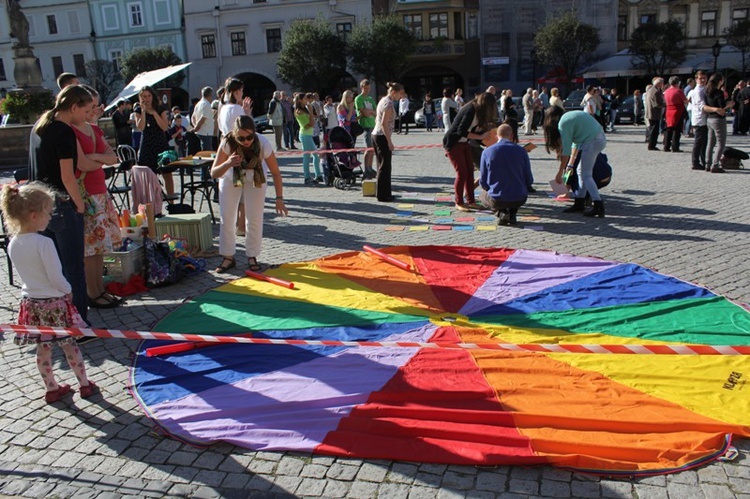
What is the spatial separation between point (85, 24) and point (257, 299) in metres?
55.1

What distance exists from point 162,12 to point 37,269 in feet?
171

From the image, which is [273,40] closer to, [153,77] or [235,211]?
[153,77]

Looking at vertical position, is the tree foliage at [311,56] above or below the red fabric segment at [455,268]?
above

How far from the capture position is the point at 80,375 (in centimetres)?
442

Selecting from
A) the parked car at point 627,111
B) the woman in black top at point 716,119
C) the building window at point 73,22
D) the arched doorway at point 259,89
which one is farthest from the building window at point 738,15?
the building window at point 73,22

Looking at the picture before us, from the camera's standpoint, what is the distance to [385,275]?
6.95 meters

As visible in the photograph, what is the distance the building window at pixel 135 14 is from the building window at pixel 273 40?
37.1 ft

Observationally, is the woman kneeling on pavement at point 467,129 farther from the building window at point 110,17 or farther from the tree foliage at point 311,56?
the building window at point 110,17

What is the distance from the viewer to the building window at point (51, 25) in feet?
175

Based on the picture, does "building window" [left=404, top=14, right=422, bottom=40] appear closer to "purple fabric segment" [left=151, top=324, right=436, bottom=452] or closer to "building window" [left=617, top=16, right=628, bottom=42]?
"building window" [left=617, top=16, right=628, bottom=42]

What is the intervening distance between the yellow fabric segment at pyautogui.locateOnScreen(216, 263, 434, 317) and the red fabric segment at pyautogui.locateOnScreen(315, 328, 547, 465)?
1.43m

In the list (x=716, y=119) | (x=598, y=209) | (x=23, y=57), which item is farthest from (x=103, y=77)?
(x=598, y=209)

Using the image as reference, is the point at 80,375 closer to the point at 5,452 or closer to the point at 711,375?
the point at 5,452

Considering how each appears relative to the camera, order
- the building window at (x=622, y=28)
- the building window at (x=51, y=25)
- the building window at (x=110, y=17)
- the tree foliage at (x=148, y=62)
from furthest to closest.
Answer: the building window at (x=51, y=25) → the building window at (x=110, y=17) → the tree foliage at (x=148, y=62) → the building window at (x=622, y=28)
